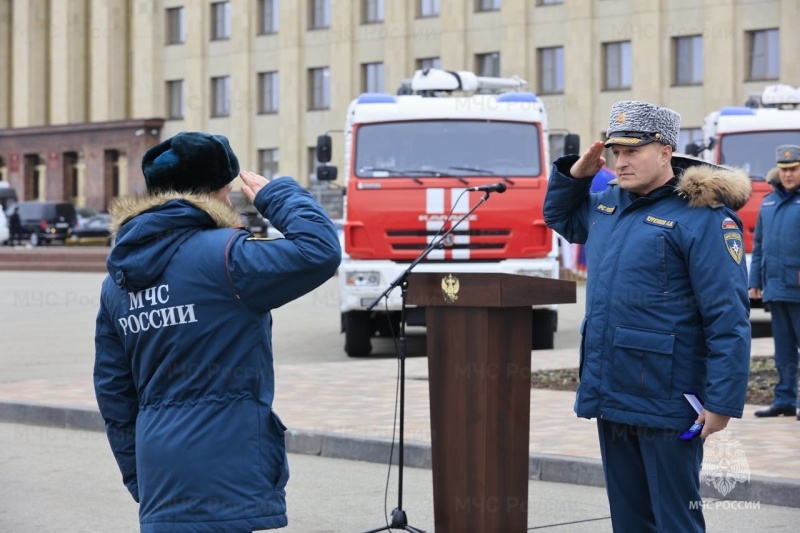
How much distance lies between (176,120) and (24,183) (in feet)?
38.5

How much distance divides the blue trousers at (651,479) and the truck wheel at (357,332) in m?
11.4

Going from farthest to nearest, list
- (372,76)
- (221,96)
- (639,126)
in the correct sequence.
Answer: (221,96) → (372,76) → (639,126)

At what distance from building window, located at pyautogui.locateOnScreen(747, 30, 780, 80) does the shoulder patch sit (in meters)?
45.5

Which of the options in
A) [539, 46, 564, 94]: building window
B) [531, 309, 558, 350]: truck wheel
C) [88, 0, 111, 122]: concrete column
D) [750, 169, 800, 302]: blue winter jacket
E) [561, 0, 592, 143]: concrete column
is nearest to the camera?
[750, 169, 800, 302]: blue winter jacket

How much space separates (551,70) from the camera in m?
53.9

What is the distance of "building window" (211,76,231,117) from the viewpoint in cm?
6366

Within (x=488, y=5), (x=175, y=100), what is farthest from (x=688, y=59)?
(x=175, y=100)

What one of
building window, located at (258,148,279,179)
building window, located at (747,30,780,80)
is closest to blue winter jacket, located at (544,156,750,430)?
building window, located at (747,30,780,80)

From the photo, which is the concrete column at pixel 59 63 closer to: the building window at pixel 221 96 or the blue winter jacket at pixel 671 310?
the building window at pixel 221 96

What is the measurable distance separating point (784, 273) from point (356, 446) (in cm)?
340

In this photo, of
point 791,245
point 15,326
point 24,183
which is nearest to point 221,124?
point 24,183

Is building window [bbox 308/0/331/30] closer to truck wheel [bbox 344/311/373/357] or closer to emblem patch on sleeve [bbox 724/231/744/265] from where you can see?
truck wheel [bbox 344/311/373/357]

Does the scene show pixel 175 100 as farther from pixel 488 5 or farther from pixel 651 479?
pixel 651 479

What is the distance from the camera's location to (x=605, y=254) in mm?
4832
